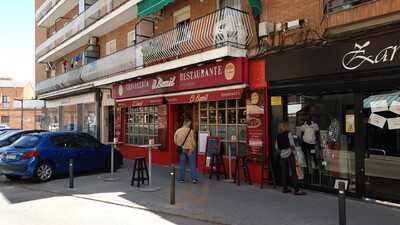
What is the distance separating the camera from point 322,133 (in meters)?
10.6

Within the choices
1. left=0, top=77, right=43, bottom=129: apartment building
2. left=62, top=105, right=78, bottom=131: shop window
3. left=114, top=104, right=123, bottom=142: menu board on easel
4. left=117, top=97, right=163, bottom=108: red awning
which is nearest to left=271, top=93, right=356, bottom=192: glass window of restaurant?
left=117, top=97, right=163, bottom=108: red awning

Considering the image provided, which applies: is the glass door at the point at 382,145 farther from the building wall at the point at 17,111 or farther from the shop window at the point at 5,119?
the shop window at the point at 5,119

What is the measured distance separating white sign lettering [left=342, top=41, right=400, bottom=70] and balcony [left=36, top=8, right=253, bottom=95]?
3713 mm

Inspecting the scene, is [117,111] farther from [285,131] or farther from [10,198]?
[285,131]

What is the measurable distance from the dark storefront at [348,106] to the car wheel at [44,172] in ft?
23.6

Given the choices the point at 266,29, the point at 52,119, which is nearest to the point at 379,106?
the point at 266,29

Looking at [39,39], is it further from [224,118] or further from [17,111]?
[17,111]

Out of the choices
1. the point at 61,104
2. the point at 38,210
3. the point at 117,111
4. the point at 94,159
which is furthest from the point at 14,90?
the point at 38,210

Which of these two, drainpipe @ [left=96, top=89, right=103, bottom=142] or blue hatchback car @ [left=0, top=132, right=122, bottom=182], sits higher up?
drainpipe @ [left=96, top=89, right=103, bottom=142]

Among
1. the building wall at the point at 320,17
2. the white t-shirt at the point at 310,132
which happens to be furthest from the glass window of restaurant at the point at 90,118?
the white t-shirt at the point at 310,132

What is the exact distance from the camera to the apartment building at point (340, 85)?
889 cm

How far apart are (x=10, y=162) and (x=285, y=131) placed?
334 inches

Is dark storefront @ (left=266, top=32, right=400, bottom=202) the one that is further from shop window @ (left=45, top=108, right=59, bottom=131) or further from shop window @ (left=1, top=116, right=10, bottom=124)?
shop window @ (left=1, top=116, right=10, bottom=124)

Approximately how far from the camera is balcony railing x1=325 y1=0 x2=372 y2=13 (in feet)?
31.2
